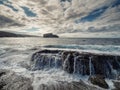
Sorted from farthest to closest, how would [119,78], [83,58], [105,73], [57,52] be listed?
[57,52], [83,58], [105,73], [119,78]

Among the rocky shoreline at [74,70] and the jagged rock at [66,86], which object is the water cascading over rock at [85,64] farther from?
the jagged rock at [66,86]

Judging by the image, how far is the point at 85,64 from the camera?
43.5ft

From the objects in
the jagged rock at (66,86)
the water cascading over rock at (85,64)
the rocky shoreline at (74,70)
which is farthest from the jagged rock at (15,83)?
the water cascading over rock at (85,64)

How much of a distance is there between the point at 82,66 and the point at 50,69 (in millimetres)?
3931

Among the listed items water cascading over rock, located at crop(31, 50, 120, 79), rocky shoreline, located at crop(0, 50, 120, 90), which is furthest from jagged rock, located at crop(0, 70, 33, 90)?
water cascading over rock, located at crop(31, 50, 120, 79)

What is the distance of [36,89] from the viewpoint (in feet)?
29.6

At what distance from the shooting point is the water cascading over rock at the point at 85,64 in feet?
42.0

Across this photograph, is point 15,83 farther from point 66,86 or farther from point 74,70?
point 74,70

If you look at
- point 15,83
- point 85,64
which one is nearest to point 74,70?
point 85,64

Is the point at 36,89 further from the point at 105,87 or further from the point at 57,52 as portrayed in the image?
the point at 57,52

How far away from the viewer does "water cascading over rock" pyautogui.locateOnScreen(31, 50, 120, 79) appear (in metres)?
12.8

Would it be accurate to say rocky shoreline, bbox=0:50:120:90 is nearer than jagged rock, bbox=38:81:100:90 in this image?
No

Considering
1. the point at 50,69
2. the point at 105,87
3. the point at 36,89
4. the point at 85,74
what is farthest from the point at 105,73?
the point at 36,89

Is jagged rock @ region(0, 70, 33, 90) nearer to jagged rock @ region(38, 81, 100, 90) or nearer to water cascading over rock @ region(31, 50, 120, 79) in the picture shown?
jagged rock @ region(38, 81, 100, 90)
